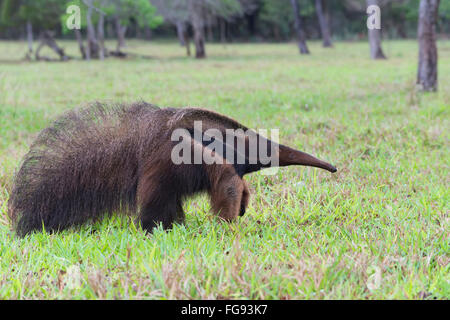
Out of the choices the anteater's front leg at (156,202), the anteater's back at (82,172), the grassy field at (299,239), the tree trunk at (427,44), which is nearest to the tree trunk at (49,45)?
the grassy field at (299,239)

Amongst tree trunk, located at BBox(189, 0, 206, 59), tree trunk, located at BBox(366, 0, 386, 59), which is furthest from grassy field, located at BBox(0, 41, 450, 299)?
tree trunk, located at BBox(189, 0, 206, 59)

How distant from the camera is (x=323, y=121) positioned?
6055 millimetres

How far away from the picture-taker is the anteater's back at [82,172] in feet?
9.38

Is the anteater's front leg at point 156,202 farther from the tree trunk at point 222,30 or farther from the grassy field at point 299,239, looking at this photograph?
the tree trunk at point 222,30

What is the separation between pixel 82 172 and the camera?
2.87 m

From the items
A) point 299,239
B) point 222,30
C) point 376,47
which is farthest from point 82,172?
point 222,30

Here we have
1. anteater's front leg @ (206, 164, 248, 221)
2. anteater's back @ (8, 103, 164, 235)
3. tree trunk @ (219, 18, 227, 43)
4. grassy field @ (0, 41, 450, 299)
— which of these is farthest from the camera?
tree trunk @ (219, 18, 227, 43)

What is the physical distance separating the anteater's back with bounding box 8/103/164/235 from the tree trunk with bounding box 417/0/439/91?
278 inches

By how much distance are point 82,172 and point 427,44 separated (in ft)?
24.8

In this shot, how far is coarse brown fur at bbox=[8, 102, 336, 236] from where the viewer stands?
8.98 feet

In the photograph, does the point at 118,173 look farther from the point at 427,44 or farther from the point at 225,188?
the point at 427,44

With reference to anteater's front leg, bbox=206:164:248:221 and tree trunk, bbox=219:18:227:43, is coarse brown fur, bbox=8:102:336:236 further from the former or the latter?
tree trunk, bbox=219:18:227:43

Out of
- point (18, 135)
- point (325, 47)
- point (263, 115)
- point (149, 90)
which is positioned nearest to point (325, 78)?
point (149, 90)

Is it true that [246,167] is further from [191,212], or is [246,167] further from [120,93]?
[120,93]
